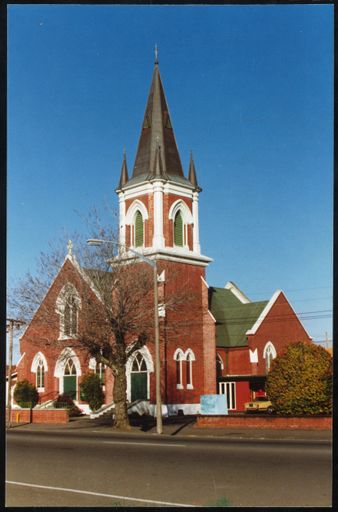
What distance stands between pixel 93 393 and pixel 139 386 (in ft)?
12.7

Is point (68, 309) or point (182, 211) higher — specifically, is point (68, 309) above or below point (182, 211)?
below

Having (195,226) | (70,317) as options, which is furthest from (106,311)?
(195,226)

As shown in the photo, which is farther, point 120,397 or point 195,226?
point 195,226

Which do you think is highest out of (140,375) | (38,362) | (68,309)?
(68,309)

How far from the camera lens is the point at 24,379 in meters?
52.9

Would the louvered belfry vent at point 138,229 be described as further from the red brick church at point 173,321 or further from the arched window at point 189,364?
the arched window at point 189,364

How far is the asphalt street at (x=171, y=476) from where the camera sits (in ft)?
34.3

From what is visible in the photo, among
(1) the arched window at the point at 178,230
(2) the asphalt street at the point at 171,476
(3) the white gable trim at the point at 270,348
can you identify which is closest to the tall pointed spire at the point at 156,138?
(1) the arched window at the point at 178,230

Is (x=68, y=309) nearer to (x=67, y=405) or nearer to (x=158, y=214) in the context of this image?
(x=158, y=214)

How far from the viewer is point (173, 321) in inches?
1666

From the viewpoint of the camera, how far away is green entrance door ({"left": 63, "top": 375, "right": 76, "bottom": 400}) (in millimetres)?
49312

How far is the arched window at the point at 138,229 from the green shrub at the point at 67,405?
11.7 meters

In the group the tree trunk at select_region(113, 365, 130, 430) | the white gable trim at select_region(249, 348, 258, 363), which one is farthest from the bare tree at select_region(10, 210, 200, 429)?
the white gable trim at select_region(249, 348, 258, 363)
